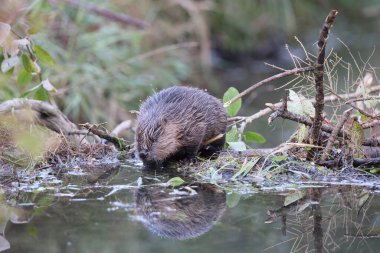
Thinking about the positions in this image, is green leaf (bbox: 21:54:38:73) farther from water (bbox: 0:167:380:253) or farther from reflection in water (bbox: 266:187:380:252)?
reflection in water (bbox: 266:187:380:252)

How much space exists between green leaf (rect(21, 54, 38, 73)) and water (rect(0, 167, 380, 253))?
97cm

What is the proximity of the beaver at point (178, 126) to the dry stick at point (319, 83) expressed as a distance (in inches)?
31.7

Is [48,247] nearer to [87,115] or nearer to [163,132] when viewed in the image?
[163,132]

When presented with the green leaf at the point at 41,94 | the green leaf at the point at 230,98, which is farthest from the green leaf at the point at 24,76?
the green leaf at the point at 230,98

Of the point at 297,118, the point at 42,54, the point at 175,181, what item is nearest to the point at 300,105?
the point at 297,118

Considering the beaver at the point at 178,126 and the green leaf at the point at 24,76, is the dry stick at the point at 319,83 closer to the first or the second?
the beaver at the point at 178,126

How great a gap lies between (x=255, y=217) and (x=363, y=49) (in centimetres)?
1189

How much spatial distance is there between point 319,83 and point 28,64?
2.15 meters

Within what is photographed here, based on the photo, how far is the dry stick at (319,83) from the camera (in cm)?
419

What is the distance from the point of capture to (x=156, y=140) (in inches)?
206

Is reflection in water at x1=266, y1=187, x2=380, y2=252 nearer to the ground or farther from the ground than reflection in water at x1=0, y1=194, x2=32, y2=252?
farther from the ground

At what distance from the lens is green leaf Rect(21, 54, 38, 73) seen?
5.31m

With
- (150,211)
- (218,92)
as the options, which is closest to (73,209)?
(150,211)

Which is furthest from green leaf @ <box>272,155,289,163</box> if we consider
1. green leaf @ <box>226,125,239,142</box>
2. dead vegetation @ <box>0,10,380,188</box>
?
green leaf @ <box>226,125,239,142</box>
